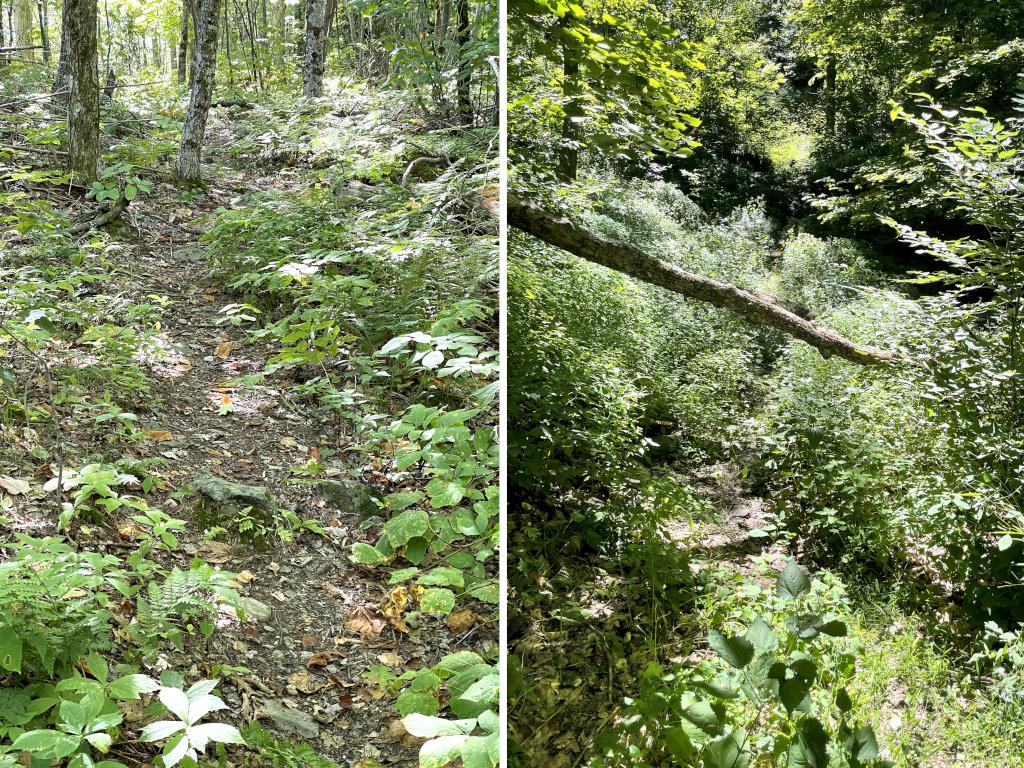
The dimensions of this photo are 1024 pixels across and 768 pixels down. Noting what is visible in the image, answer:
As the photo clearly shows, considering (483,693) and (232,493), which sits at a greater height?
(483,693)

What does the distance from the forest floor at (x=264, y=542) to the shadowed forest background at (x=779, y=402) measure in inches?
33.2

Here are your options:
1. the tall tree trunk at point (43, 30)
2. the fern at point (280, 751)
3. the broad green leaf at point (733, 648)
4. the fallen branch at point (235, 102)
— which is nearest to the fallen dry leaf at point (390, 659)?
the fern at point (280, 751)

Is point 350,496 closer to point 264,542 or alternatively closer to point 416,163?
point 264,542

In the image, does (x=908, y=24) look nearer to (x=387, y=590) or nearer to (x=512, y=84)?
(x=512, y=84)

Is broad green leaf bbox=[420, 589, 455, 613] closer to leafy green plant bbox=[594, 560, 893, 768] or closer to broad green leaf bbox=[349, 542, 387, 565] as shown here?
broad green leaf bbox=[349, 542, 387, 565]

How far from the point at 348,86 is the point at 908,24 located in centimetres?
691

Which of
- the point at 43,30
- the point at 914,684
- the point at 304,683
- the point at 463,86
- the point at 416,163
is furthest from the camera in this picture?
the point at 43,30

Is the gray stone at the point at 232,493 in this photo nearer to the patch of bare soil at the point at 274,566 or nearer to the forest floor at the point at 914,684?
the patch of bare soil at the point at 274,566

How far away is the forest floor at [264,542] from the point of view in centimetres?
154

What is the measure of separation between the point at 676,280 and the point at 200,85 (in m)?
4.72

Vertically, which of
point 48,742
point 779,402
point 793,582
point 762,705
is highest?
point 779,402

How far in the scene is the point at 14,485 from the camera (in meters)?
1.85

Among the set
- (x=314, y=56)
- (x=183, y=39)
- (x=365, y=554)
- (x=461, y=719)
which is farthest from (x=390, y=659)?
(x=183, y=39)

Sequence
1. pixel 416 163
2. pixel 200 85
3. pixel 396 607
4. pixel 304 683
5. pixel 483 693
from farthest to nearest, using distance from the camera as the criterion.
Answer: pixel 200 85 < pixel 416 163 < pixel 396 607 < pixel 304 683 < pixel 483 693
